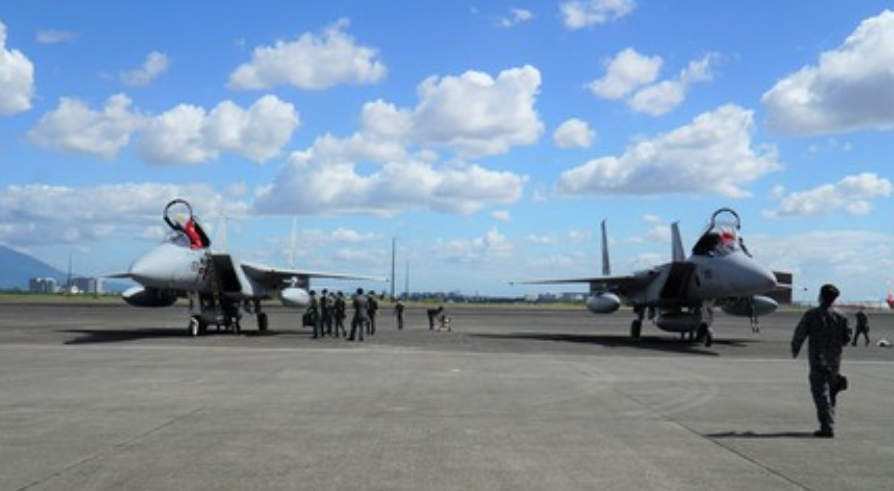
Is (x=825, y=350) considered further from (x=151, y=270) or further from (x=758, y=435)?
(x=151, y=270)

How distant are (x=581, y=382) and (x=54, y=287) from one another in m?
205

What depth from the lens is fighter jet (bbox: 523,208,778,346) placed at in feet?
84.7

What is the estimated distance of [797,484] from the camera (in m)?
6.56

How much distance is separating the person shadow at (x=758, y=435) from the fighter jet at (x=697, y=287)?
1656 centimetres

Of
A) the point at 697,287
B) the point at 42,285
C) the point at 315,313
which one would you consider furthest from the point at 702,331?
the point at 42,285

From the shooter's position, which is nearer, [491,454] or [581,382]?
[491,454]

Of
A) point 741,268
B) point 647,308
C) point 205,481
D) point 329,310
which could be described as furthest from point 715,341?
point 205,481

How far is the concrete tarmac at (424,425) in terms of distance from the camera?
6695 millimetres

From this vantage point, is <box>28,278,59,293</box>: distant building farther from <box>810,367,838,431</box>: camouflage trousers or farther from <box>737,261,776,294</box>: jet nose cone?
<box>810,367,838,431</box>: camouflage trousers

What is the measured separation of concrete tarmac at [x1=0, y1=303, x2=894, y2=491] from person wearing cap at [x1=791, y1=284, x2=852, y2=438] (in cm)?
32

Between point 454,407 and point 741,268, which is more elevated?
point 741,268

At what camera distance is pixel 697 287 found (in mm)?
27516

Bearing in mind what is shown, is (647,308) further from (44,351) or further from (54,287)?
(54,287)

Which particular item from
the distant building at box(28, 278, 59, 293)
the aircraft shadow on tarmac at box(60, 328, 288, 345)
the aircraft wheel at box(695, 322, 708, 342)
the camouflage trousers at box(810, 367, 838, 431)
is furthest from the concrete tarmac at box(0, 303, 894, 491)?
the distant building at box(28, 278, 59, 293)
